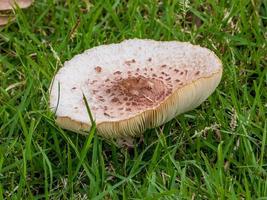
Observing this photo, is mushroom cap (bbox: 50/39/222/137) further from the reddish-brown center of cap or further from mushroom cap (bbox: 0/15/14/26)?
mushroom cap (bbox: 0/15/14/26)

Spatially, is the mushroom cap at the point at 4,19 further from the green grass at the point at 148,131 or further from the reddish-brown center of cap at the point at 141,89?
the reddish-brown center of cap at the point at 141,89

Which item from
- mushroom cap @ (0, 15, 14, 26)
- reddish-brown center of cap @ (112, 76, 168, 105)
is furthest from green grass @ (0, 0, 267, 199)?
reddish-brown center of cap @ (112, 76, 168, 105)

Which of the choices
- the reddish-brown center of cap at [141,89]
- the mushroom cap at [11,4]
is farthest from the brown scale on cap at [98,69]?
the mushroom cap at [11,4]

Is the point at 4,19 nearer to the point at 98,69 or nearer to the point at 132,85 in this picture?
the point at 98,69

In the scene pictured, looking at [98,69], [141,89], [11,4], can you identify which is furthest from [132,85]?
[11,4]

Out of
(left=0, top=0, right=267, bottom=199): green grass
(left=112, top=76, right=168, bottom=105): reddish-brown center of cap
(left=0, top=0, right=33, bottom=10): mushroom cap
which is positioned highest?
(left=0, top=0, right=33, bottom=10): mushroom cap

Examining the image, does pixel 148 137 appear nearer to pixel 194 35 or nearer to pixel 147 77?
pixel 147 77

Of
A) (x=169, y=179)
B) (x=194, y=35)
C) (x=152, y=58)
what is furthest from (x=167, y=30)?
(x=169, y=179)
